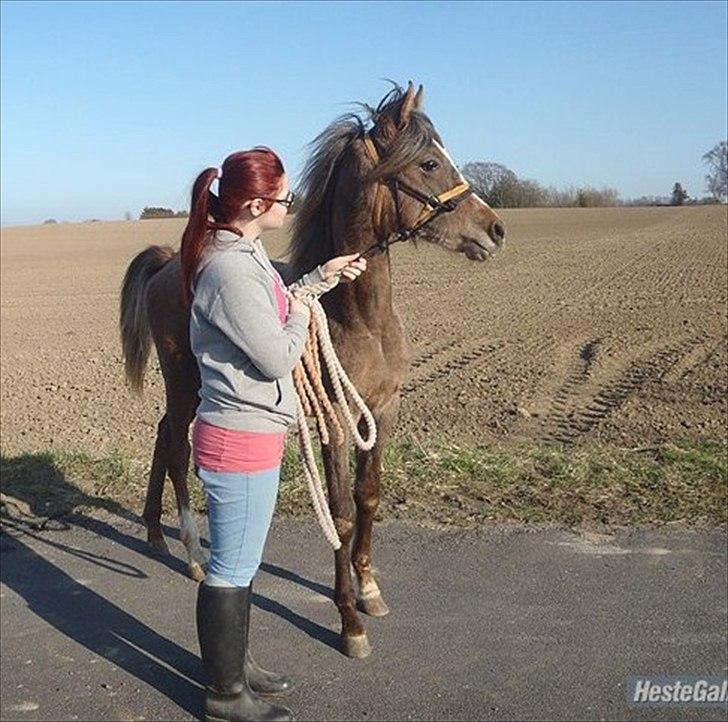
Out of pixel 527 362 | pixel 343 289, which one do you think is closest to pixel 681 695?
pixel 343 289

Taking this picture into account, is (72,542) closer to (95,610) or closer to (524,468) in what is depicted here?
(95,610)

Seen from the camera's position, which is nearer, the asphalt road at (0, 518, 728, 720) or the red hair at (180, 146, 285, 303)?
the red hair at (180, 146, 285, 303)

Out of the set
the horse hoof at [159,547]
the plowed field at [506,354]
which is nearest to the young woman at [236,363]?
the plowed field at [506,354]

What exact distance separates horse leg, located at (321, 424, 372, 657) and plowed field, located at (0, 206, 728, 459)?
3.67 feet

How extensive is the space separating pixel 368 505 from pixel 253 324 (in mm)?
1795

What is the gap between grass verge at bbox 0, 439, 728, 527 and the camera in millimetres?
5242

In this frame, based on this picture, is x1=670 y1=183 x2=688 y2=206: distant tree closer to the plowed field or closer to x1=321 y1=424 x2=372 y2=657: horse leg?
the plowed field

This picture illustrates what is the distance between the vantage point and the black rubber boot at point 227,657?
3.25 m

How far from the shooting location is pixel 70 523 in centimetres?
562

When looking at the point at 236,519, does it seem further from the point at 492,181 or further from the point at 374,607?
the point at 492,181

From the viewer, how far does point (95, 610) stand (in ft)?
14.7

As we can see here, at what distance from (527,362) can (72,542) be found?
24.3ft

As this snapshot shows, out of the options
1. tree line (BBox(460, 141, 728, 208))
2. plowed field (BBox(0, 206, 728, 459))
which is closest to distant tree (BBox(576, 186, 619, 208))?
tree line (BBox(460, 141, 728, 208))

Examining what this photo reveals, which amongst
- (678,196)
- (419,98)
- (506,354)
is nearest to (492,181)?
(419,98)
